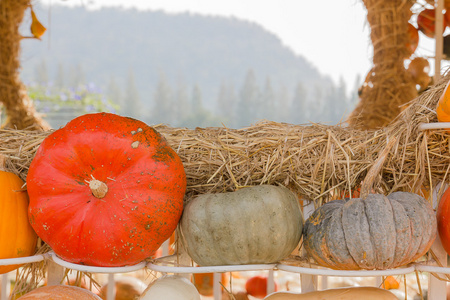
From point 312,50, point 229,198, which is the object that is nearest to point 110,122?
point 229,198

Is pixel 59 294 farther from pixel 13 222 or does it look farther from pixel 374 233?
pixel 374 233

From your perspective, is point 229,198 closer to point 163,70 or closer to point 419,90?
point 419,90

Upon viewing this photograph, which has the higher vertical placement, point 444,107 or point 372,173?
point 444,107

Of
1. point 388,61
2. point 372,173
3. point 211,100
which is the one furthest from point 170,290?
point 211,100

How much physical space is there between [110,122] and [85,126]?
74 millimetres

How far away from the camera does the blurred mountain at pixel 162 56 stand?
5043 millimetres

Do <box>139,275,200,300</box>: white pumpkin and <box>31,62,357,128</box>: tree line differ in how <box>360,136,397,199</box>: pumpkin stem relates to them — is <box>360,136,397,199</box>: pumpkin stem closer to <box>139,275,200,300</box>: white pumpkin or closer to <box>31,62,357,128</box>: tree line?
<box>139,275,200,300</box>: white pumpkin

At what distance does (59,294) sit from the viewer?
138 cm

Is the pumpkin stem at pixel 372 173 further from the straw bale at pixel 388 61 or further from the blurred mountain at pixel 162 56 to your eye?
the blurred mountain at pixel 162 56

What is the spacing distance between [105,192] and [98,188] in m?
0.03

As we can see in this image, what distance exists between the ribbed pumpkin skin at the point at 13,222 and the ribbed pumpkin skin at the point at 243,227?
0.57 m

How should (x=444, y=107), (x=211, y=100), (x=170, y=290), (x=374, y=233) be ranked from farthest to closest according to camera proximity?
(x=211, y=100) → (x=170, y=290) → (x=444, y=107) → (x=374, y=233)

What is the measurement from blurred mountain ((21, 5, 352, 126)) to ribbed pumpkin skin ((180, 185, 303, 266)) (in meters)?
3.76

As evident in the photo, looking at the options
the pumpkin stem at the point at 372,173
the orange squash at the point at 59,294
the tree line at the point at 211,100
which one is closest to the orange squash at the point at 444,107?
the pumpkin stem at the point at 372,173
